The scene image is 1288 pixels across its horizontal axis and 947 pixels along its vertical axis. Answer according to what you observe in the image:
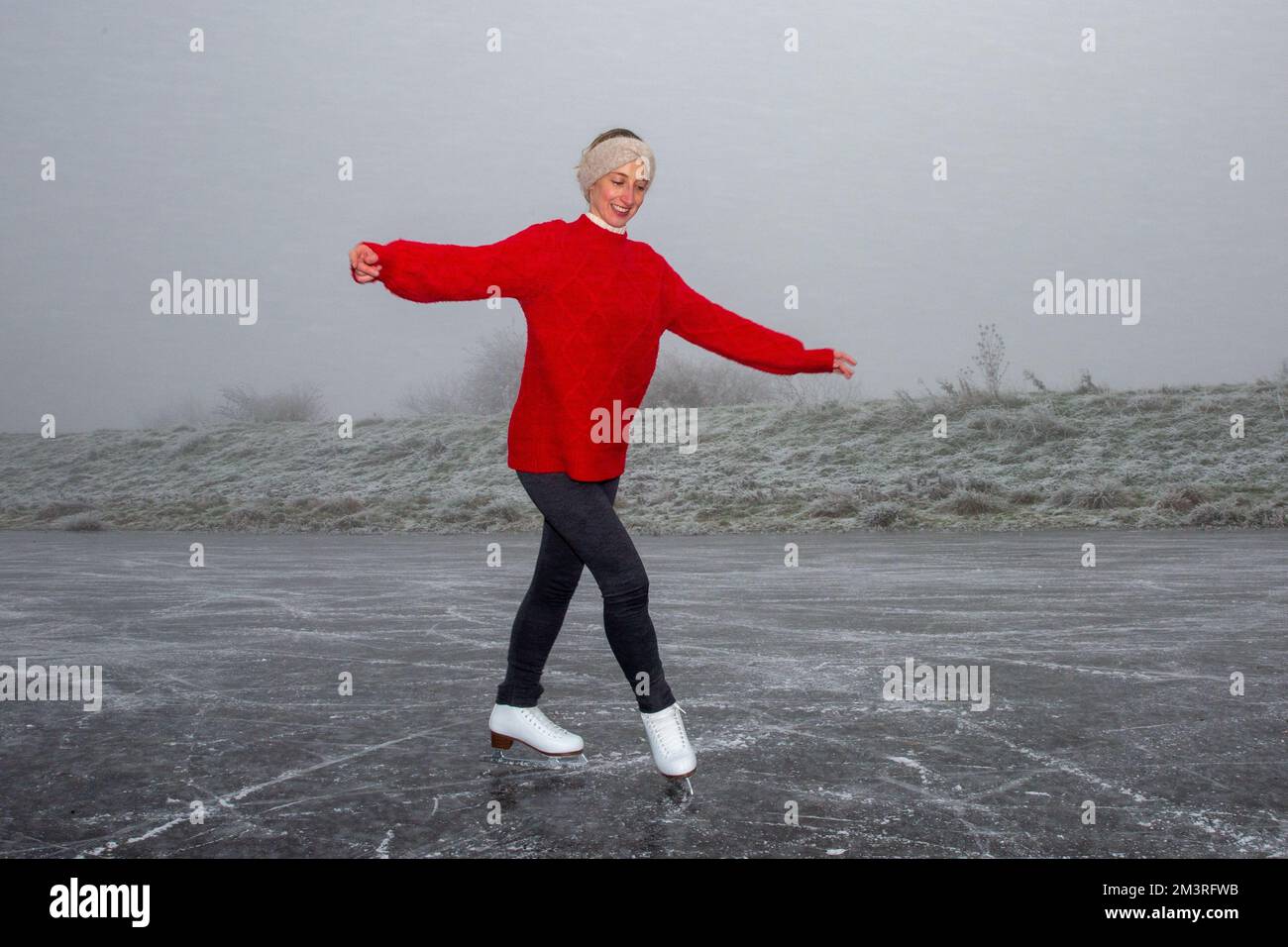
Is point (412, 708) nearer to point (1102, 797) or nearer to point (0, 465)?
point (1102, 797)

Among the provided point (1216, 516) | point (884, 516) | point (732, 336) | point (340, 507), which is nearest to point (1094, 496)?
point (1216, 516)

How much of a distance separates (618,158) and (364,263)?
895 mm

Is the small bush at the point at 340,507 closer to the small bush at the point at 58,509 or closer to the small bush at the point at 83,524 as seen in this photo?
the small bush at the point at 83,524

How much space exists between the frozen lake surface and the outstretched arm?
139 centimetres

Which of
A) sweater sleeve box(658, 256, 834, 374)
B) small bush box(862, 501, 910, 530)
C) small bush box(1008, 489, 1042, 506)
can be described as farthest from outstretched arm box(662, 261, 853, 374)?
small bush box(1008, 489, 1042, 506)

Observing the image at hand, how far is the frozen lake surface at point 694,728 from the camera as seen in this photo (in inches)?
126

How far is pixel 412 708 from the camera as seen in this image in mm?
4922

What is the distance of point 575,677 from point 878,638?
213 cm

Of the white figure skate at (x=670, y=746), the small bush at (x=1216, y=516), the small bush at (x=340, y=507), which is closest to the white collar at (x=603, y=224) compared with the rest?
the white figure skate at (x=670, y=746)

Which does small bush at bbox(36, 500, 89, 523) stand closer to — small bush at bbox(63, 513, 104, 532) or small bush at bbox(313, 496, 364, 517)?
small bush at bbox(63, 513, 104, 532)

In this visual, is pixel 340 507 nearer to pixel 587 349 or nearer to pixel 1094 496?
pixel 1094 496

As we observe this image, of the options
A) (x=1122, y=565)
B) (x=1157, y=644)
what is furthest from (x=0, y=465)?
(x=1157, y=644)

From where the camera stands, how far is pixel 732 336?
4129 millimetres

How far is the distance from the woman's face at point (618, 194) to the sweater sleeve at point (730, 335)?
0.82ft
